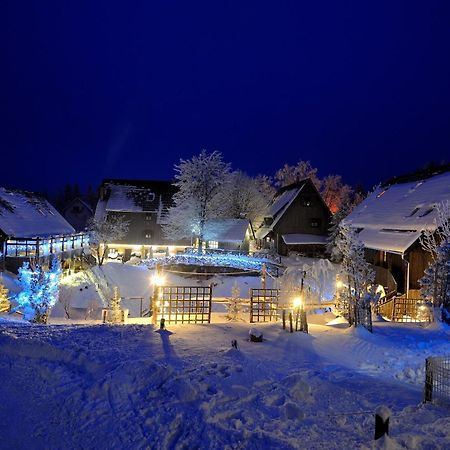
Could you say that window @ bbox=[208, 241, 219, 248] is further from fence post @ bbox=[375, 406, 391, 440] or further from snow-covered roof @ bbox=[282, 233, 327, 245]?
fence post @ bbox=[375, 406, 391, 440]

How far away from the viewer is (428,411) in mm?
6371

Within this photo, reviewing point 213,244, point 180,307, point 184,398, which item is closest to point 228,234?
point 213,244

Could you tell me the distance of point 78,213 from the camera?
64875 millimetres

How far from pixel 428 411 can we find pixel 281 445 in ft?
9.04

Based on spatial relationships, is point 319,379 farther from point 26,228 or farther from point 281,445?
point 26,228

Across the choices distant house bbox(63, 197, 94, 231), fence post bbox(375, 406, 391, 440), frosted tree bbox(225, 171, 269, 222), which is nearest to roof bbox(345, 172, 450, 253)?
fence post bbox(375, 406, 391, 440)

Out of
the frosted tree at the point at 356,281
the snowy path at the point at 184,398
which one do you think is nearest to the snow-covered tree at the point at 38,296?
the snowy path at the point at 184,398

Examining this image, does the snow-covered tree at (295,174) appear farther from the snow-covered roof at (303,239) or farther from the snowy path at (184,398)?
the snowy path at (184,398)

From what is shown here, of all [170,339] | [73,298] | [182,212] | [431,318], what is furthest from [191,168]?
[170,339]

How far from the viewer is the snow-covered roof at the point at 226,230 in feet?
124

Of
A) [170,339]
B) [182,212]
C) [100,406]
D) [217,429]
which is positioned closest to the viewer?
[217,429]

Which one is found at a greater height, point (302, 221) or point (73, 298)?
point (302, 221)

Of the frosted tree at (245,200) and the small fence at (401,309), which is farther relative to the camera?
the frosted tree at (245,200)

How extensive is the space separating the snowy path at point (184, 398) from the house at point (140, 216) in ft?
100
